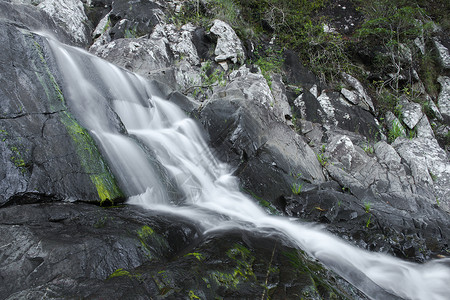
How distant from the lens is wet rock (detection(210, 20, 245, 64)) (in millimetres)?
9500

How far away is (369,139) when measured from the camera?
9000mm

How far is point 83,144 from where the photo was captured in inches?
133

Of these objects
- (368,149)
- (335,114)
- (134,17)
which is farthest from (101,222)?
(134,17)

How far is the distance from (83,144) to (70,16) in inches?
327

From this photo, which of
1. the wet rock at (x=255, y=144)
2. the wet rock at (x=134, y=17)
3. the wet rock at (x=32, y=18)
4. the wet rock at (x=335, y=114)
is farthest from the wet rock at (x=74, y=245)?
the wet rock at (x=134, y=17)

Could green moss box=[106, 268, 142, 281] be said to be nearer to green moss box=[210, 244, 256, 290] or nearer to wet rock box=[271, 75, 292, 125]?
green moss box=[210, 244, 256, 290]

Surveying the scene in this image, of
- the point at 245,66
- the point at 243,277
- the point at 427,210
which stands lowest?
the point at 427,210

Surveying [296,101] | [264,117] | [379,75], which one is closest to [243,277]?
[264,117]

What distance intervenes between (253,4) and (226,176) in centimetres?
1050

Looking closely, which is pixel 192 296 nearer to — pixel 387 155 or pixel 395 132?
pixel 387 155

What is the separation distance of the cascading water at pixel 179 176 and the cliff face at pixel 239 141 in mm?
292

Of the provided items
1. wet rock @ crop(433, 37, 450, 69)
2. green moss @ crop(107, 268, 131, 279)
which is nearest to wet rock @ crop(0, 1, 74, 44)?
green moss @ crop(107, 268, 131, 279)

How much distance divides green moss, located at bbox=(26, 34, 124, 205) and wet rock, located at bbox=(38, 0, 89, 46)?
6.23m

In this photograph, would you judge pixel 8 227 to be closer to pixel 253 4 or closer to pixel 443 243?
pixel 443 243
